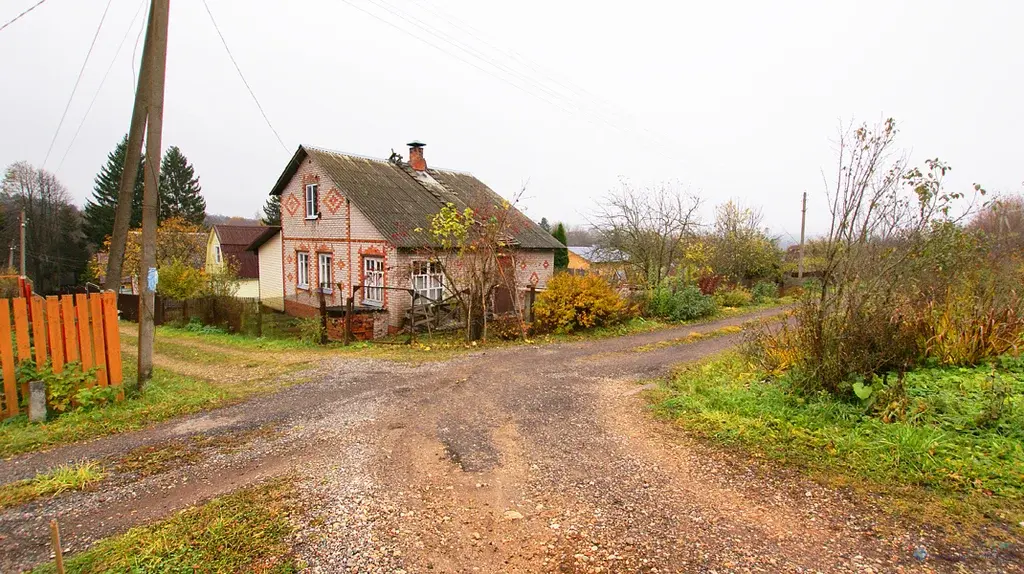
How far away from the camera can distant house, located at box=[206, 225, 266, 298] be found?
34.1 m

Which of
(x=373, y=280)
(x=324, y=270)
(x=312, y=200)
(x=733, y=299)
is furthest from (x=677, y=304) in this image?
(x=312, y=200)

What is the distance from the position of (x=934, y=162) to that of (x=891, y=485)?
541 centimetres

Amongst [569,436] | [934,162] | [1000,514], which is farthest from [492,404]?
[934,162]

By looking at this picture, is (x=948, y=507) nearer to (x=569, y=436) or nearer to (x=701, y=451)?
(x=701, y=451)

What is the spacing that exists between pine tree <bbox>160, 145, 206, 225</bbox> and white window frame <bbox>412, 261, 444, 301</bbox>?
37.7m

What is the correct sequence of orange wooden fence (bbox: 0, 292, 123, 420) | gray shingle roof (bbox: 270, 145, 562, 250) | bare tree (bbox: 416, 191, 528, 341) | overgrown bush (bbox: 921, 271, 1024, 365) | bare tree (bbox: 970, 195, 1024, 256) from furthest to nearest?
gray shingle roof (bbox: 270, 145, 562, 250) → bare tree (bbox: 416, 191, 528, 341) → bare tree (bbox: 970, 195, 1024, 256) → orange wooden fence (bbox: 0, 292, 123, 420) → overgrown bush (bbox: 921, 271, 1024, 365)

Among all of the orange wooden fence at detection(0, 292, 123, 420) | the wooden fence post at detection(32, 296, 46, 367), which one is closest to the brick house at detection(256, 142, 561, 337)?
the orange wooden fence at detection(0, 292, 123, 420)

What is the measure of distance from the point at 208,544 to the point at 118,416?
14.3 feet

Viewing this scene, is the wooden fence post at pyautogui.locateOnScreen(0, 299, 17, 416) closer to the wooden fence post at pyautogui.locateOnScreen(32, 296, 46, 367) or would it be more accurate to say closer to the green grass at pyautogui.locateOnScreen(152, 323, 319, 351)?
the wooden fence post at pyautogui.locateOnScreen(32, 296, 46, 367)

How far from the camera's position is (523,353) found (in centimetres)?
1169

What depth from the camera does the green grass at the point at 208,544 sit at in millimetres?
3344

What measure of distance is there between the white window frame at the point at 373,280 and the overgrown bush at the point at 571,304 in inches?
240

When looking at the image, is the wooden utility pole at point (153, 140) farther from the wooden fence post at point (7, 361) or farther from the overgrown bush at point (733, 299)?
the overgrown bush at point (733, 299)

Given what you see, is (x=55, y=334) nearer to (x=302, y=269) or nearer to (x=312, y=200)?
(x=312, y=200)
